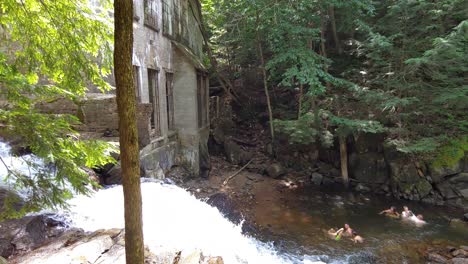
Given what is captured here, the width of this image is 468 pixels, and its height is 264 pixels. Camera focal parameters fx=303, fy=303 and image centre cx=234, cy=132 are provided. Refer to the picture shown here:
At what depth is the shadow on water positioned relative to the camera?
8.09 m


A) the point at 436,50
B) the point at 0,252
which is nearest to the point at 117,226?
the point at 0,252

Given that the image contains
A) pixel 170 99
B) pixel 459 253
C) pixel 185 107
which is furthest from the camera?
pixel 185 107

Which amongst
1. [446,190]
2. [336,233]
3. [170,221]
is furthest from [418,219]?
[170,221]

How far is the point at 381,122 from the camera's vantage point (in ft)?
39.8

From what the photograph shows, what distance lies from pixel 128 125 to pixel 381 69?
487 inches

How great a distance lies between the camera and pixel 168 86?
1176 centimetres

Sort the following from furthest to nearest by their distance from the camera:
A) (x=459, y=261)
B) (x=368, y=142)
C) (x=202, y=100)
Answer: (x=202, y=100)
(x=368, y=142)
(x=459, y=261)

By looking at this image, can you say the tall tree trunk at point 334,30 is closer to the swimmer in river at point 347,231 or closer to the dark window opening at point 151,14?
the dark window opening at point 151,14

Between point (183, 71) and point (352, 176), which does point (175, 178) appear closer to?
point (183, 71)

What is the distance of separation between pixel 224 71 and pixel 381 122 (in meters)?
11.4

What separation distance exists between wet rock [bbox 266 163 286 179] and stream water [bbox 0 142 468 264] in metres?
1.53

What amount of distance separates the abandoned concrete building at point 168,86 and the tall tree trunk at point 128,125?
599 centimetres

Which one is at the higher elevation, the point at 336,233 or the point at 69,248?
the point at 69,248

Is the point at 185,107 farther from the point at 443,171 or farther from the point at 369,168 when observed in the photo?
the point at 443,171
